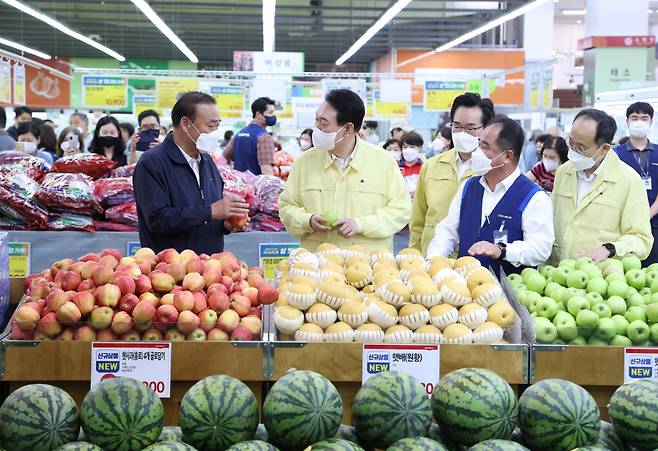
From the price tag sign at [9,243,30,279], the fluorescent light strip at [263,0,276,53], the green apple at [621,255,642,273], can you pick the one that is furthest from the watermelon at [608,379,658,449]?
the fluorescent light strip at [263,0,276,53]

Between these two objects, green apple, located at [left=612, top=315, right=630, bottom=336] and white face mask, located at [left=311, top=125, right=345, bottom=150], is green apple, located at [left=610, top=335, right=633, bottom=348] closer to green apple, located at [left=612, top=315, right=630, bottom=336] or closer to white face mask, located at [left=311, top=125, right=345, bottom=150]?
green apple, located at [left=612, top=315, right=630, bottom=336]

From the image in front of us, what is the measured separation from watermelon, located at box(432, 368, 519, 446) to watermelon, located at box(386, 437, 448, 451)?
4.8 inches

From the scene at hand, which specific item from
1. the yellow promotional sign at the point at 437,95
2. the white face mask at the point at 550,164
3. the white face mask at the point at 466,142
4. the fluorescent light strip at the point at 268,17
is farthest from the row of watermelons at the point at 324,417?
the yellow promotional sign at the point at 437,95

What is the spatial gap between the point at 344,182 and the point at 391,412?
7.43 ft

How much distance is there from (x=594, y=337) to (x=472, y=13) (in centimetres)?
1640

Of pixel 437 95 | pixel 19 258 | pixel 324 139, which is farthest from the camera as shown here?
pixel 437 95

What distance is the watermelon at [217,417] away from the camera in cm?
185

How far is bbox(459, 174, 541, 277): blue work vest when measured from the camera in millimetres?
3657

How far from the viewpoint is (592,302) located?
2.83 metres

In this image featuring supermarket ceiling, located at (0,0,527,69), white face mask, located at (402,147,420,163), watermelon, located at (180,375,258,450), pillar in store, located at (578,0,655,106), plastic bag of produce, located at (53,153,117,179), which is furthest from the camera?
supermarket ceiling, located at (0,0,527,69)

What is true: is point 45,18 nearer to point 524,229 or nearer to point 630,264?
point 524,229

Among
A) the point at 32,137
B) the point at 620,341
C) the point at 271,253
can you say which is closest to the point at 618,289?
the point at 620,341

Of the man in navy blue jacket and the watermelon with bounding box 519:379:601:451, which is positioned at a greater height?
the man in navy blue jacket

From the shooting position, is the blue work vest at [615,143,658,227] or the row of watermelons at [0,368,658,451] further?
the blue work vest at [615,143,658,227]
